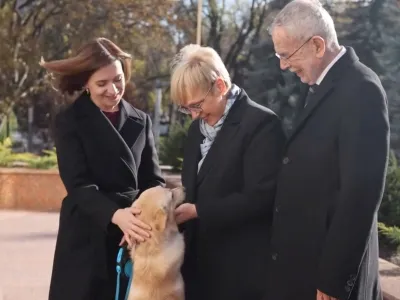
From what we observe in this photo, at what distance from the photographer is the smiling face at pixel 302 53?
2.56 meters

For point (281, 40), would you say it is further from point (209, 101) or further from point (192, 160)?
point (192, 160)

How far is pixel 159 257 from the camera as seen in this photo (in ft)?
10.3

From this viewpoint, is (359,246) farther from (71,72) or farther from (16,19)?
(16,19)

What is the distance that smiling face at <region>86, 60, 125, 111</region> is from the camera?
3.24m

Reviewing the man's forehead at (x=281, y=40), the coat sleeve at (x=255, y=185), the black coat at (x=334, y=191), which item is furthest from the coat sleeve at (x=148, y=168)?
the man's forehead at (x=281, y=40)

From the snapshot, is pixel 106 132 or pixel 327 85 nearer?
pixel 327 85

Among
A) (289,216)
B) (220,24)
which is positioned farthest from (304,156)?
(220,24)

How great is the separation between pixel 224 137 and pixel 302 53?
23.5 inches

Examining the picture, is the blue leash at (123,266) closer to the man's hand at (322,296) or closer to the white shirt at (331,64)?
the man's hand at (322,296)

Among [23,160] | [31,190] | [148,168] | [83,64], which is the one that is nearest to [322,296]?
[148,168]


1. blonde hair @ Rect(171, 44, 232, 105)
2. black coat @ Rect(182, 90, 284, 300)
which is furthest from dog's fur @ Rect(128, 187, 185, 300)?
blonde hair @ Rect(171, 44, 232, 105)

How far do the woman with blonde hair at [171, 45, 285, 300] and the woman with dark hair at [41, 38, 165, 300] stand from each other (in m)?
0.37

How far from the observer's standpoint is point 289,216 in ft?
8.75

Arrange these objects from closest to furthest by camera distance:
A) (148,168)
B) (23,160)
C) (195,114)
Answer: (195,114), (148,168), (23,160)
